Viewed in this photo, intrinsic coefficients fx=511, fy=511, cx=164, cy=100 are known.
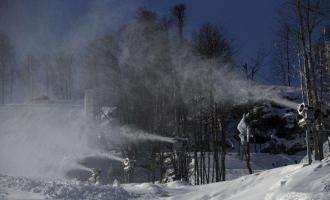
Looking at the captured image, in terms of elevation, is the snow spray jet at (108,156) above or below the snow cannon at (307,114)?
below

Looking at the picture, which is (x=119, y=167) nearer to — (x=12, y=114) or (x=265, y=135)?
(x=265, y=135)

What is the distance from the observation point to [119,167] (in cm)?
3812

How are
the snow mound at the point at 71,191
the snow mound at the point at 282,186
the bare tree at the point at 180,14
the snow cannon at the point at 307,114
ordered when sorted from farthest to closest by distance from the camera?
the bare tree at the point at 180,14 → the snow mound at the point at 71,191 → the snow cannon at the point at 307,114 → the snow mound at the point at 282,186

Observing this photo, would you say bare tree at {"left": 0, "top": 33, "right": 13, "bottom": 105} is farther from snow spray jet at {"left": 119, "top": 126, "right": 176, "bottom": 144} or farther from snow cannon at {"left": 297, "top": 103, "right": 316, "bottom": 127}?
snow cannon at {"left": 297, "top": 103, "right": 316, "bottom": 127}

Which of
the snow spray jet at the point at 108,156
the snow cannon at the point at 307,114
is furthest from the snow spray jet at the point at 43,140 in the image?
the snow cannon at the point at 307,114

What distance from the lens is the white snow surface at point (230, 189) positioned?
9969 millimetres

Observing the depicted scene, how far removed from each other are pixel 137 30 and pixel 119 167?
1025 cm

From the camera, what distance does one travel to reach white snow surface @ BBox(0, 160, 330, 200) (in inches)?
392

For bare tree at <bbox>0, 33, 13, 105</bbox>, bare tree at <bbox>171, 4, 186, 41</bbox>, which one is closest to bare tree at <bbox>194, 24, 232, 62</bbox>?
bare tree at <bbox>171, 4, 186, 41</bbox>

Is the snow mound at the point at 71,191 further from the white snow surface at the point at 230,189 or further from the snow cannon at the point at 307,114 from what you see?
the snow cannon at the point at 307,114

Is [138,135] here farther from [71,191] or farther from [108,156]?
[71,191]

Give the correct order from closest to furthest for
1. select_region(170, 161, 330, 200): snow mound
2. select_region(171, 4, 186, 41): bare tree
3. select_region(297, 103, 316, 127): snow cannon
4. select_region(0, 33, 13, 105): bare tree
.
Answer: select_region(170, 161, 330, 200): snow mound
select_region(297, 103, 316, 127): snow cannon
select_region(171, 4, 186, 41): bare tree
select_region(0, 33, 13, 105): bare tree

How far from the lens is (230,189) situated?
1357 centimetres

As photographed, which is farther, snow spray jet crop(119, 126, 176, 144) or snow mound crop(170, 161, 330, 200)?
snow spray jet crop(119, 126, 176, 144)
